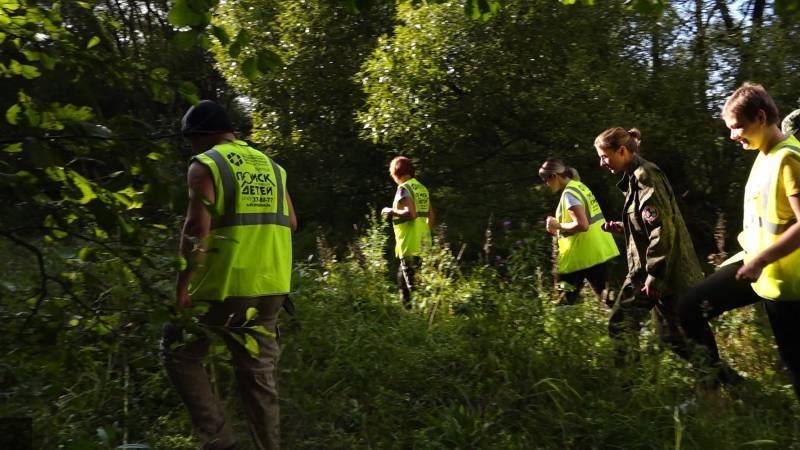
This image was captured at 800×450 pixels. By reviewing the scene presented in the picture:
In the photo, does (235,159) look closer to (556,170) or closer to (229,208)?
(229,208)

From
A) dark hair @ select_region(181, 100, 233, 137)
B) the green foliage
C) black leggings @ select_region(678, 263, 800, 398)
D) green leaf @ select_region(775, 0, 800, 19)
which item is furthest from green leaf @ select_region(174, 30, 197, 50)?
black leggings @ select_region(678, 263, 800, 398)

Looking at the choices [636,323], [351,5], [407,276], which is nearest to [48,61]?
[351,5]

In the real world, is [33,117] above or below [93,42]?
below

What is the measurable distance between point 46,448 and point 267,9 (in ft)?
35.3

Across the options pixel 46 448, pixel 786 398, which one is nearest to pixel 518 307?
pixel 786 398

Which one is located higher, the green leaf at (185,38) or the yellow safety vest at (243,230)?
the green leaf at (185,38)

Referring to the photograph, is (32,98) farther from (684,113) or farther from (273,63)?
(684,113)

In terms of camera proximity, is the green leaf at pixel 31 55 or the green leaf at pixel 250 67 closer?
the green leaf at pixel 31 55

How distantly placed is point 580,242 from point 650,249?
168cm

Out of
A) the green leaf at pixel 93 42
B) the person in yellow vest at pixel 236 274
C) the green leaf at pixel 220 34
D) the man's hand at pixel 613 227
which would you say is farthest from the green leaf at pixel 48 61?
the man's hand at pixel 613 227

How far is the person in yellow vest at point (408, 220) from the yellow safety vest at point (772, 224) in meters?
3.77

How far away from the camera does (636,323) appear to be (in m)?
5.14

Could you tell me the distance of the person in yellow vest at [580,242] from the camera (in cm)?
639

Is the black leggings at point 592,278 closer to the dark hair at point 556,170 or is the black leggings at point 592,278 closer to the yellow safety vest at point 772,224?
the dark hair at point 556,170
